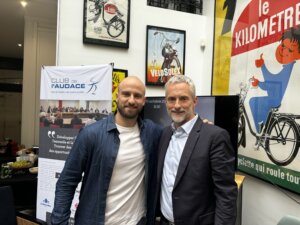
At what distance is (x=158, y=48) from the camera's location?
370 cm

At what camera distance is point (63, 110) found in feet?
9.45

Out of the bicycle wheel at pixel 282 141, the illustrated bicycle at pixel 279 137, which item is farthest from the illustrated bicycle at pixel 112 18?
the bicycle wheel at pixel 282 141

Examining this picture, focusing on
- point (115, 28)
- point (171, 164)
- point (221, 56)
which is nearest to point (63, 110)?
point (115, 28)

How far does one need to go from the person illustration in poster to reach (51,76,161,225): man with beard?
1.20 m

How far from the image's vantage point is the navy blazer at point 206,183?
1.40m

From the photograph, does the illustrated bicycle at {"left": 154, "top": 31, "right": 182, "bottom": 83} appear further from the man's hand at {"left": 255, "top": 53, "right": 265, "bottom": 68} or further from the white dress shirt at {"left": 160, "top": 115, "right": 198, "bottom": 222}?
the white dress shirt at {"left": 160, "top": 115, "right": 198, "bottom": 222}

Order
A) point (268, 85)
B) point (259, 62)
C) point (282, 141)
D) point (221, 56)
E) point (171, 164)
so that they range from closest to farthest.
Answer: point (171, 164), point (282, 141), point (268, 85), point (259, 62), point (221, 56)

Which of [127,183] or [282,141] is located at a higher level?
[282,141]

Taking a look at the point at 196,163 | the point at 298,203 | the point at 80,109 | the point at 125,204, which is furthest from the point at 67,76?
the point at 298,203

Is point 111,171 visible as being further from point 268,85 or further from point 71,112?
point 268,85

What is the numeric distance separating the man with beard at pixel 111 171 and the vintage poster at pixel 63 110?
1.09m

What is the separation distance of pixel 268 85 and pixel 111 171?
154 centimetres

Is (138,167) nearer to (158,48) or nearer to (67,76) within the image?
(67,76)

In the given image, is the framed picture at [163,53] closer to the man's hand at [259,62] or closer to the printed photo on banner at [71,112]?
the printed photo on banner at [71,112]
